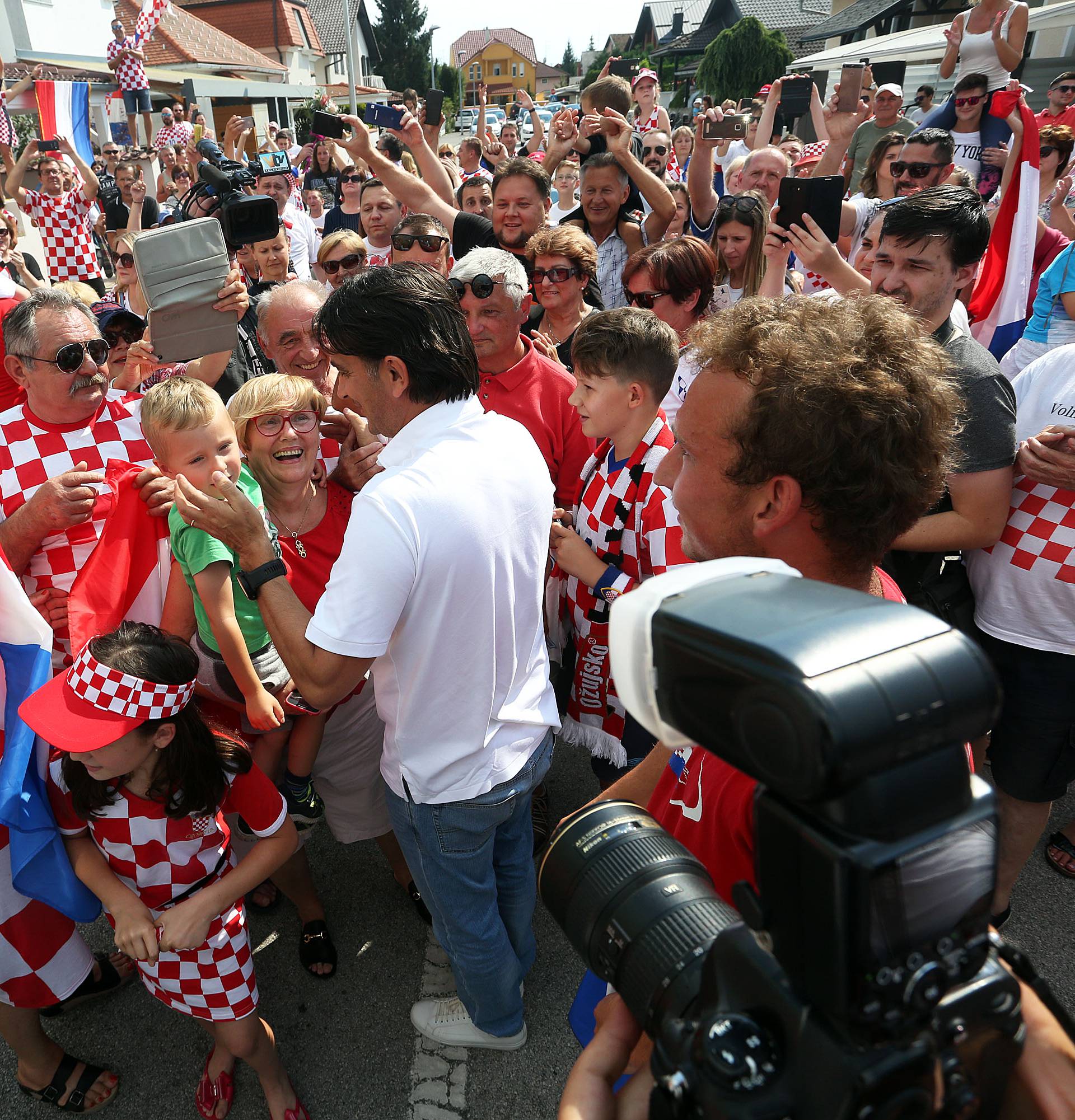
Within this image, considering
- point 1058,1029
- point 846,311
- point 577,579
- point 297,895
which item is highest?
point 846,311

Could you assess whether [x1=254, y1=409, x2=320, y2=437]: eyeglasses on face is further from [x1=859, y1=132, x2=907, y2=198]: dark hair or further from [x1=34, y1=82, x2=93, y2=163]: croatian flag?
[x1=34, y1=82, x2=93, y2=163]: croatian flag

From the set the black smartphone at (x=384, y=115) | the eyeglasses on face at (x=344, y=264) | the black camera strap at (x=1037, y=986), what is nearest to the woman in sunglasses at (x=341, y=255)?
the eyeglasses on face at (x=344, y=264)

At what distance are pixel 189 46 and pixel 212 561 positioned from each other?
40.5 m

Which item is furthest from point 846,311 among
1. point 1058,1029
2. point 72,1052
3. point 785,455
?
point 72,1052

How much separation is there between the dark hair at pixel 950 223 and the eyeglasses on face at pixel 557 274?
144 cm

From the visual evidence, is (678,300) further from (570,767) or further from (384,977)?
(384,977)

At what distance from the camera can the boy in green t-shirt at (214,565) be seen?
2.04 meters

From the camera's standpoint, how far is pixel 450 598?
1.65 m

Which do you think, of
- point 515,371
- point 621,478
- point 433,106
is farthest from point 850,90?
point 621,478

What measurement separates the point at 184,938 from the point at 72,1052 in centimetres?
79

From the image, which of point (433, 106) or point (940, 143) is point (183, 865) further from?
point (433, 106)

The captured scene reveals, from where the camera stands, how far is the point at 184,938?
1.82m

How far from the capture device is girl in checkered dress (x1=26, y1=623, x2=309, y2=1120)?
1756 mm

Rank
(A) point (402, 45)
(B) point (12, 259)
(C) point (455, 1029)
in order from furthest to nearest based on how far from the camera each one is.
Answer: (A) point (402, 45) → (B) point (12, 259) → (C) point (455, 1029)
